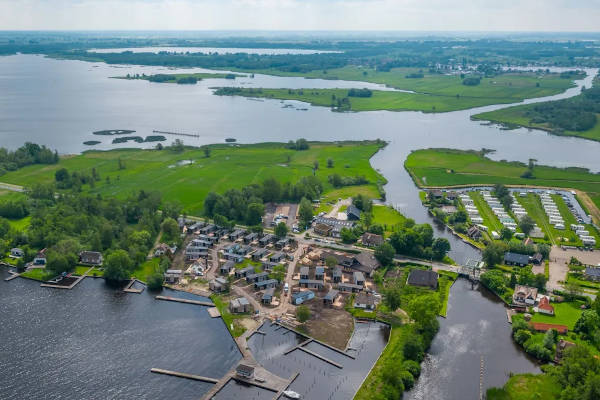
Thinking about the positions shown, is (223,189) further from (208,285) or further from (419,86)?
(419,86)

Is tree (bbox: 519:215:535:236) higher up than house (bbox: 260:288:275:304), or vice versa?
tree (bbox: 519:215:535:236)

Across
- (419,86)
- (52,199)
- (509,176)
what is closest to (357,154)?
(509,176)

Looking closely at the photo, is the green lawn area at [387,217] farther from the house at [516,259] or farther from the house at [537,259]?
the house at [537,259]

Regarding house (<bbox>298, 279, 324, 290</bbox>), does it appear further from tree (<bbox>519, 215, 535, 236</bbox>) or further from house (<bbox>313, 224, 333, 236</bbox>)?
tree (<bbox>519, 215, 535, 236</bbox>)

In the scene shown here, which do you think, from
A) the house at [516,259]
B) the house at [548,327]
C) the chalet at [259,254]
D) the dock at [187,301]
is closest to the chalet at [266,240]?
the chalet at [259,254]

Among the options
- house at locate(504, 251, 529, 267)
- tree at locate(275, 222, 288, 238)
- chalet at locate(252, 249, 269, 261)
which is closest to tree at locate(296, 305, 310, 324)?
chalet at locate(252, 249, 269, 261)

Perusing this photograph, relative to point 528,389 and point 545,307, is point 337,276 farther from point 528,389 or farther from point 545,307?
point 528,389
